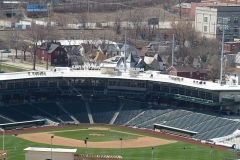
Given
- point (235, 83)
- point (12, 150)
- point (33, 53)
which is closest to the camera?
point (12, 150)

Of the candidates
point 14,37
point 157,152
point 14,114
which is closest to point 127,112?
point 14,114

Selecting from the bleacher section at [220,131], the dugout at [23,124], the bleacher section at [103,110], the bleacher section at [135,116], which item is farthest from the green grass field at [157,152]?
the bleacher section at [103,110]

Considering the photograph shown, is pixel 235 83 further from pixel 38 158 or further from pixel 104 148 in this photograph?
pixel 38 158

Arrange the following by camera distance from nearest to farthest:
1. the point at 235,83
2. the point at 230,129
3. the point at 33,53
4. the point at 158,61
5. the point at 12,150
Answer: the point at 12,150 < the point at 230,129 < the point at 235,83 < the point at 158,61 < the point at 33,53

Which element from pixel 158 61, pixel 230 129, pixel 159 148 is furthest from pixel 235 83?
pixel 158 61

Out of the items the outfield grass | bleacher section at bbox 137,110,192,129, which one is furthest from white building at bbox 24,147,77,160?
bleacher section at bbox 137,110,192,129

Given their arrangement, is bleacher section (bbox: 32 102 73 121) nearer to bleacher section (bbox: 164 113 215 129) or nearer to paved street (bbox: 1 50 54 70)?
bleacher section (bbox: 164 113 215 129)
